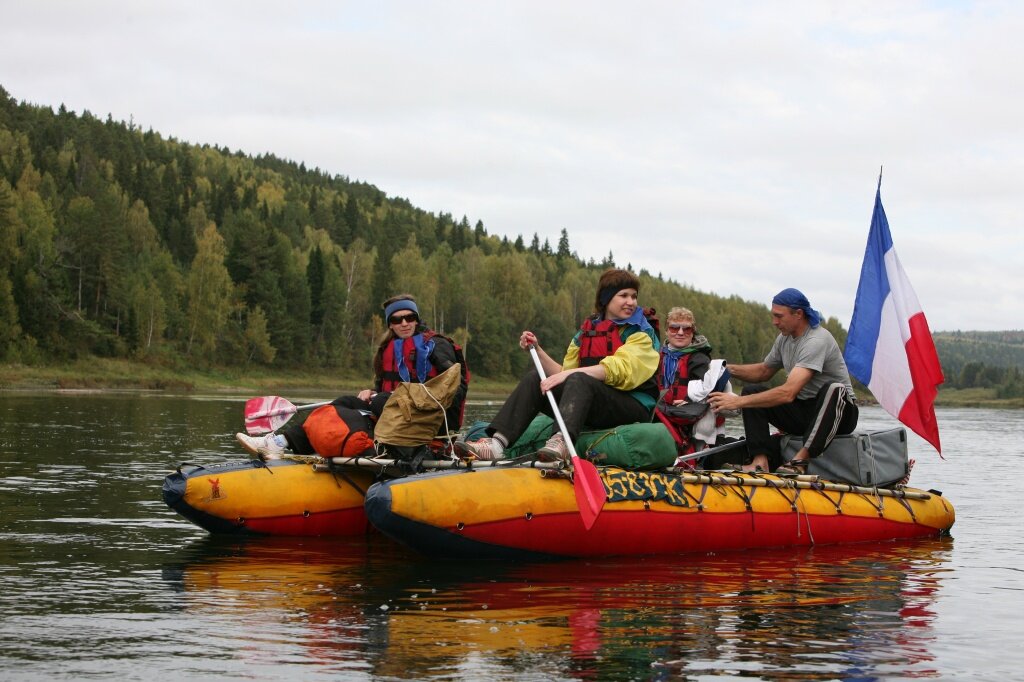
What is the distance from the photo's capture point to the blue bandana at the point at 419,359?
35.0ft

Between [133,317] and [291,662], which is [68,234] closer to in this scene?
[133,317]

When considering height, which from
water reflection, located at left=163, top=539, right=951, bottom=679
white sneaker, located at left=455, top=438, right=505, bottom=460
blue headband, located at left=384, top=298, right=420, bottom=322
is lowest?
water reflection, located at left=163, top=539, right=951, bottom=679

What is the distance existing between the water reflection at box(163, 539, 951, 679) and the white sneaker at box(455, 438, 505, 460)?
905mm

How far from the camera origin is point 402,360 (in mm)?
10750

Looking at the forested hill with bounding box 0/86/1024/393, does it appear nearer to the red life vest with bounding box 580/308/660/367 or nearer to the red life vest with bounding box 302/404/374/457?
the red life vest with bounding box 302/404/374/457

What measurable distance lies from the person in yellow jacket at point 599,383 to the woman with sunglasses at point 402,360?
706 millimetres

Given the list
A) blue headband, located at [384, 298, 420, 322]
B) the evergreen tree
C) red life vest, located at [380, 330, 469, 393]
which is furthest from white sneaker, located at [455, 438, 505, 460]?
the evergreen tree

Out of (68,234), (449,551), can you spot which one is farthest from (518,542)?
(68,234)

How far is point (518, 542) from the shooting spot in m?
9.47

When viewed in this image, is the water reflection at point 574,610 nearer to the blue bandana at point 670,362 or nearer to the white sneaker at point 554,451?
the white sneaker at point 554,451

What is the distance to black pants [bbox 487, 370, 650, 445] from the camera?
379 inches

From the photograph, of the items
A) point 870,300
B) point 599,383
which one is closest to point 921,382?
point 870,300

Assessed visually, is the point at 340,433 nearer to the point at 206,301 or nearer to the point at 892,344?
the point at 892,344

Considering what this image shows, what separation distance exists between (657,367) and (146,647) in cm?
509
